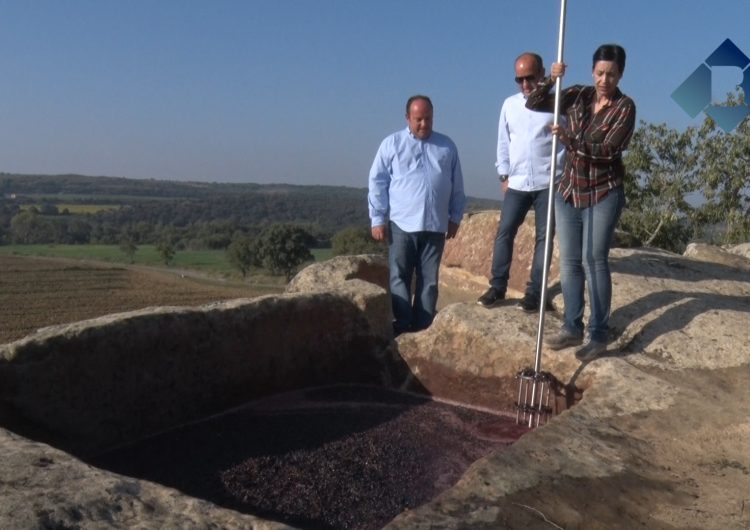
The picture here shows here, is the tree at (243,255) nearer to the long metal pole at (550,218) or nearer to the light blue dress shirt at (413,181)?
the light blue dress shirt at (413,181)

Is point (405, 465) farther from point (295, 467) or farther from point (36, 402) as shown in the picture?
point (36, 402)

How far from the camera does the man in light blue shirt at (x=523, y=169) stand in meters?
5.62

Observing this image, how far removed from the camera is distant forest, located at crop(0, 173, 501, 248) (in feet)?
193

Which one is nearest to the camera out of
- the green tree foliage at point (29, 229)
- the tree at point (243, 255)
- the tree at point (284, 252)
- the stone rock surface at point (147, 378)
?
the stone rock surface at point (147, 378)

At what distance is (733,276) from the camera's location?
22.5 ft

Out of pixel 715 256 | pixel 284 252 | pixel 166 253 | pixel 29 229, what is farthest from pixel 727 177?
pixel 29 229

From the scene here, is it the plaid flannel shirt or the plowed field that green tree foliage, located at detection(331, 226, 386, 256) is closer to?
the plowed field

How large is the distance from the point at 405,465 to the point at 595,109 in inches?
94.1

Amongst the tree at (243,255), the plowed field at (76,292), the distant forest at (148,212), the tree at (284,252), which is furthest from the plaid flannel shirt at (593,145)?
the tree at (243,255)

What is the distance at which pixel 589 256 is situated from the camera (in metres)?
4.93

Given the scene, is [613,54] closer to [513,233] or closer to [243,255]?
[513,233]

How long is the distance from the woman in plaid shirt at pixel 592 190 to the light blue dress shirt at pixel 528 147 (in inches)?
19.1

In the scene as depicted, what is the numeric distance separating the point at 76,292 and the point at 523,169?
98.7ft

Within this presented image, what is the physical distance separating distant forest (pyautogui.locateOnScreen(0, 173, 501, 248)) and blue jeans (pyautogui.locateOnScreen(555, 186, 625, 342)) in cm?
3804
